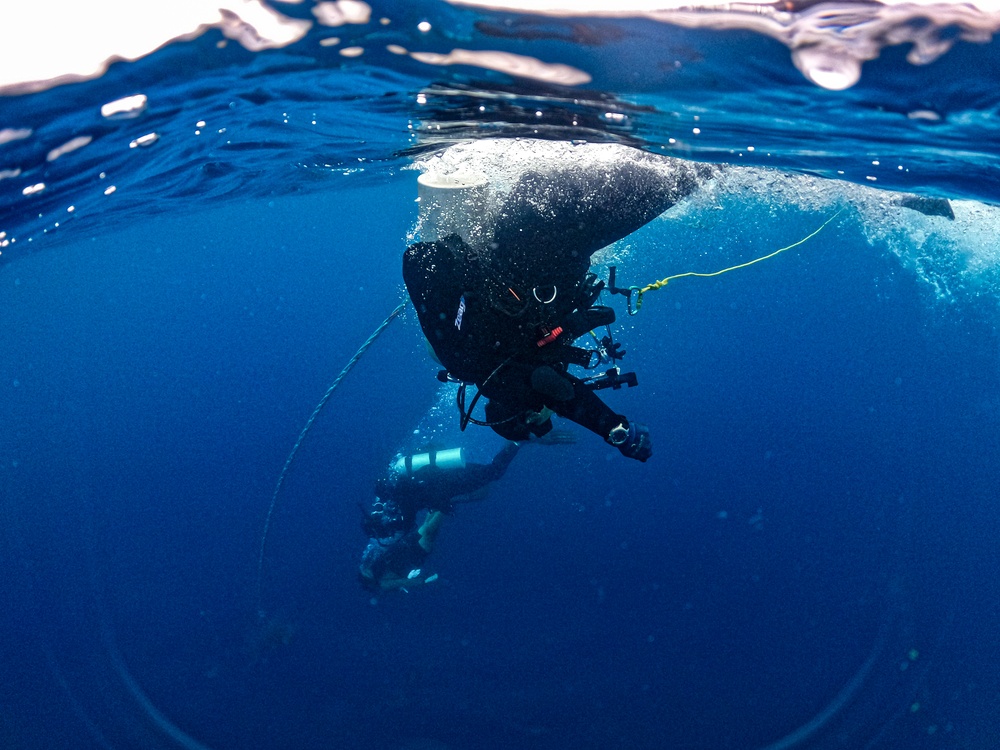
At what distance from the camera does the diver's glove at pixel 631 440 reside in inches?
169

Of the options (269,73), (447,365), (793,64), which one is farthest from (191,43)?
(793,64)

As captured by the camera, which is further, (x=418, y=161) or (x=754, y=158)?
(x=418, y=161)

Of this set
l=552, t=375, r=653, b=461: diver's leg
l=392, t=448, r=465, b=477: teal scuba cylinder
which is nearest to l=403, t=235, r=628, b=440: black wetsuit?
l=552, t=375, r=653, b=461: diver's leg

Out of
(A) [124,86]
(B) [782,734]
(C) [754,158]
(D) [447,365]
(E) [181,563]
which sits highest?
(A) [124,86]

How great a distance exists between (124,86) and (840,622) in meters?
20.0

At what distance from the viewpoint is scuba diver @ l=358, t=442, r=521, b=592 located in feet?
33.4

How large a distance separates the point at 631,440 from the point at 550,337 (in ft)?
3.29

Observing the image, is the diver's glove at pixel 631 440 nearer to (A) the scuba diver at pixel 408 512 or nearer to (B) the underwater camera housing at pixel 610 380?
(B) the underwater camera housing at pixel 610 380

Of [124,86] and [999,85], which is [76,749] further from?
[999,85]

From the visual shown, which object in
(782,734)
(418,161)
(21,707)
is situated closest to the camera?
(418,161)

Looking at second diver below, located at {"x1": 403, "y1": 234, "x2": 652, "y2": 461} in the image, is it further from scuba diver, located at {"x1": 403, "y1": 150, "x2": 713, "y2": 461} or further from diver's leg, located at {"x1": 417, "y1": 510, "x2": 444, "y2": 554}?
diver's leg, located at {"x1": 417, "y1": 510, "x2": 444, "y2": 554}

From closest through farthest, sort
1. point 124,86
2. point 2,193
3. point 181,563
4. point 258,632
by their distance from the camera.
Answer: point 124,86 → point 2,193 → point 258,632 → point 181,563

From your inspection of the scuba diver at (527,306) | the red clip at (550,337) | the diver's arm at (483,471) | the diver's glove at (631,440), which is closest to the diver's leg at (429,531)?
the diver's arm at (483,471)

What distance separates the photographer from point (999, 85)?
15.8ft
